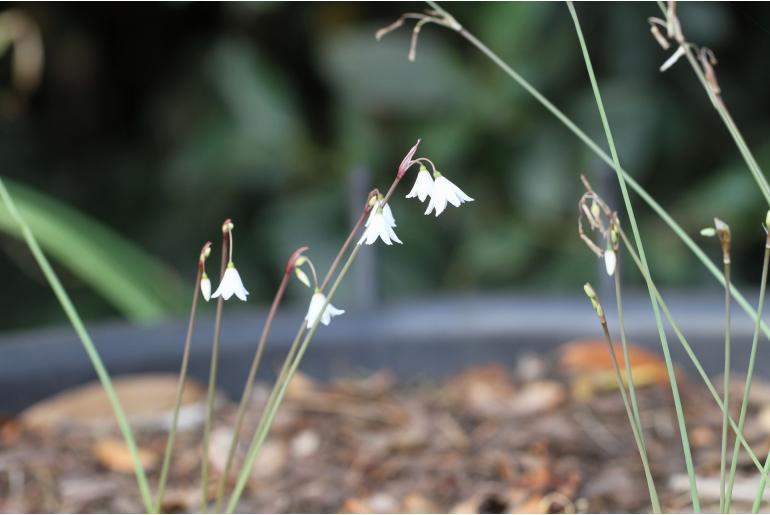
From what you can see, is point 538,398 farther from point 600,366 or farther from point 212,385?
point 212,385

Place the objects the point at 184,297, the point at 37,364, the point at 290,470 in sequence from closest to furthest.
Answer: the point at 290,470, the point at 37,364, the point at 184,297

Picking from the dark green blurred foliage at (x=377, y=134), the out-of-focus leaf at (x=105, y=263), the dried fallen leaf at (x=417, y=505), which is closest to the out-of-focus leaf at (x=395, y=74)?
the dark green blurred foliage at (x=377, y=134)

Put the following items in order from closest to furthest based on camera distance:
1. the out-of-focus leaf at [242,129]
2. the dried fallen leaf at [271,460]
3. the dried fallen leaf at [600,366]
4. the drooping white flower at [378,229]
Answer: the drooping white flower at [378,229]
the dried fallen leaf at [271,460]
the dried fallen leaf at [600,366]
the out-of-focus leaf at [242,129]

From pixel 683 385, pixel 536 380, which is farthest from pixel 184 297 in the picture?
pixel 683 385

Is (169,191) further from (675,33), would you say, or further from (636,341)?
(675,33)

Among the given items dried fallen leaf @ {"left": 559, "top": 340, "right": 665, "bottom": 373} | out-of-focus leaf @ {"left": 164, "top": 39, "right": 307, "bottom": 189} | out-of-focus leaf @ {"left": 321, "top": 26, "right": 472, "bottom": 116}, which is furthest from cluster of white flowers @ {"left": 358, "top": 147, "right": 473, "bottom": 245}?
out-of-focus leaf @ {"left": 164, "top": 39, "right": 307, "bottom": 189}

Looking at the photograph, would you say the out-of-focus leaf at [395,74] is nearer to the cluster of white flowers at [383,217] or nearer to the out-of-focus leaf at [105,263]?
the out-of-focus leaf at [105,263]
